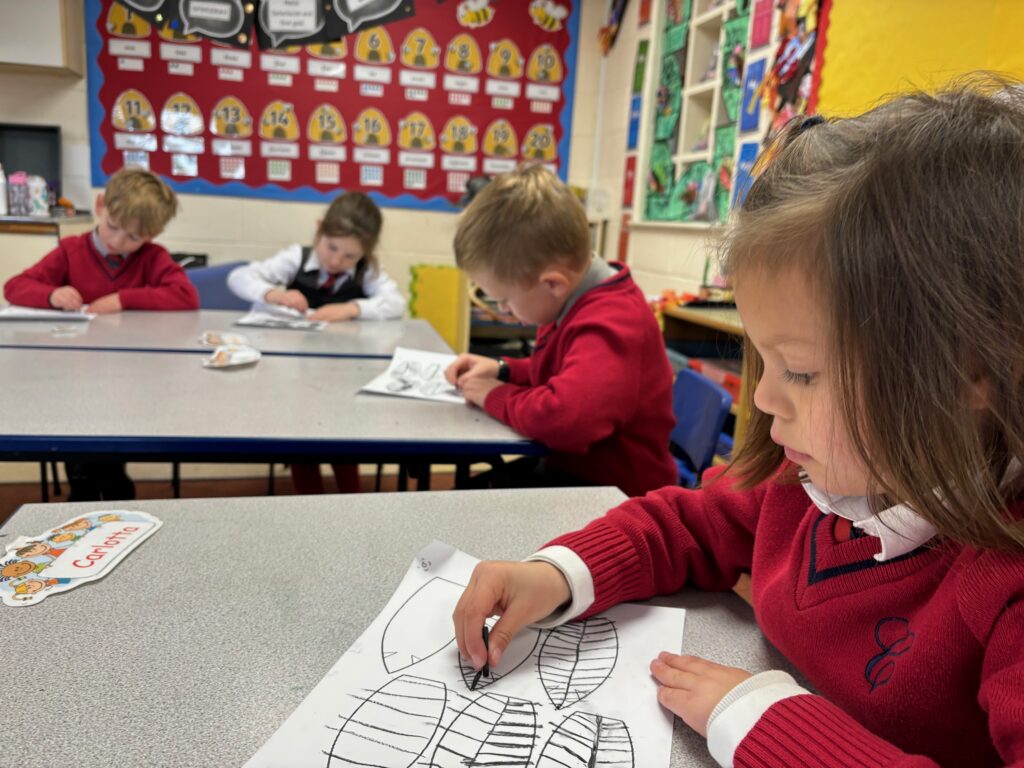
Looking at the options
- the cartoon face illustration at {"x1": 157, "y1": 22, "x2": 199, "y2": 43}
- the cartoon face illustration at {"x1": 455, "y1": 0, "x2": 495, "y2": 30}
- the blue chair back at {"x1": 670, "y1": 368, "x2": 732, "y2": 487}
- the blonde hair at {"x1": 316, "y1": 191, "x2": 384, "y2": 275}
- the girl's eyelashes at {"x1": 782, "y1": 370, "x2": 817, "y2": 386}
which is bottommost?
the blue chair back at {"x1": 670, "y1": 368, "x2": 732, "y2": 487}

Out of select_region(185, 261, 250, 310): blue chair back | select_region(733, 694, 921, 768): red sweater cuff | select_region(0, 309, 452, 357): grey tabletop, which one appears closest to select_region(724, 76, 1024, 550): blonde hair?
select_region(733, 694, 921, 768): red sweater cuff

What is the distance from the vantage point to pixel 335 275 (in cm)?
260

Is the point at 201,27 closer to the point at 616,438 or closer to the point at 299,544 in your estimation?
the point at 616,438

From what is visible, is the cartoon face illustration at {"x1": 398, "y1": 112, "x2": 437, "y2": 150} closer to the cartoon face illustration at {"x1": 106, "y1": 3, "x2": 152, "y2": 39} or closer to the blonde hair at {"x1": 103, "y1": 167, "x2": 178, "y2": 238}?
the cartoon face illustration at {"x1": 106, "y1": 3, "x2": 152, "y2": 39}

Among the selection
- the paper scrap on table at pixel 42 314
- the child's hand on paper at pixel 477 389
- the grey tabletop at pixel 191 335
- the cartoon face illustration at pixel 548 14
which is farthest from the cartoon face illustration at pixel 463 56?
the child's hand on paper at pixel 477 389

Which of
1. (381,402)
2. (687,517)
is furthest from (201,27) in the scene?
(687,517)

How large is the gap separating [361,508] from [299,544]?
0.11 meters

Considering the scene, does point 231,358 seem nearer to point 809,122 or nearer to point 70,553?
point 70,553

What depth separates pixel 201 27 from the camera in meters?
3.51

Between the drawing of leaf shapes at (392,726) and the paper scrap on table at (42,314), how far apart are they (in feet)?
6.12

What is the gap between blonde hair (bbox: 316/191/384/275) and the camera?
8.03ft

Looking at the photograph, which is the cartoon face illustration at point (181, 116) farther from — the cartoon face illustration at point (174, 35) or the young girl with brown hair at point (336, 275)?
the young girl with brown hair at point (336, 275)

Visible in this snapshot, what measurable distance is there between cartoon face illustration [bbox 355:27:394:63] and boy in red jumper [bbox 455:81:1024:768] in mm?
3616

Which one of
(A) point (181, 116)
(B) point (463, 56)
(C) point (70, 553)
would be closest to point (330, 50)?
(B) point (463, 56)
